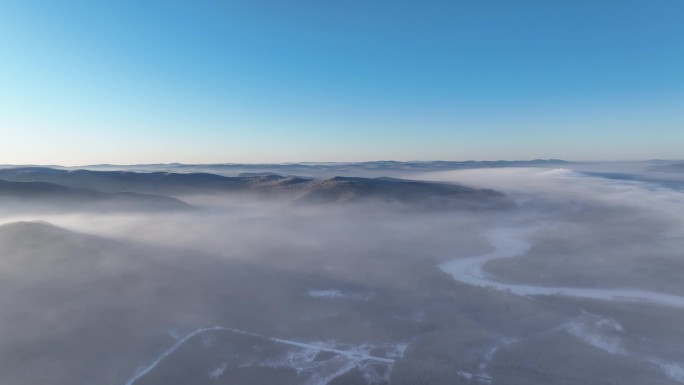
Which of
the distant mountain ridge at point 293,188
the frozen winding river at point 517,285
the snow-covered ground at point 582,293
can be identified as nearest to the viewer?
the snow-covered ground at point 582,293

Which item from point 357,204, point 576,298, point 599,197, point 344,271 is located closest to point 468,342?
point 576,298

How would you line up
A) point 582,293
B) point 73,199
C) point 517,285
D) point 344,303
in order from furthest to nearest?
point 73,199 → point 517,285 → point 582,293 → point 344,303

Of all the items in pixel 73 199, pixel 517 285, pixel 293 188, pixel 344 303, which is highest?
pixel 293 188

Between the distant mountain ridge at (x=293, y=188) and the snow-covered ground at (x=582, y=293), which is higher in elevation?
the distant mountain ridge at (x=293, y=188)

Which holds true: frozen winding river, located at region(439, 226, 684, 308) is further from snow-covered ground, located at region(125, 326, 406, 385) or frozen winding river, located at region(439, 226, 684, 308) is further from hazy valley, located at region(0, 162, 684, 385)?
snow-covered ground, located at region(125, 326, 406, 385)

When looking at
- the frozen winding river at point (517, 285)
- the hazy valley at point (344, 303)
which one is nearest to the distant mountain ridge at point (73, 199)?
the hazy valley at point (344, 303)

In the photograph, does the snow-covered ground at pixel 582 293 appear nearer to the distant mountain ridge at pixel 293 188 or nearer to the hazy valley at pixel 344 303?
the hazy valley at pixel 344 303

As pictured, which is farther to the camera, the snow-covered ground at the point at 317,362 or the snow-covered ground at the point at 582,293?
the snow-covered ground at the point at 582,293

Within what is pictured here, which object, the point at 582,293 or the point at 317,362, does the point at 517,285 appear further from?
the point at 317,362

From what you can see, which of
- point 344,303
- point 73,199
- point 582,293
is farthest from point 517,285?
point 73,199

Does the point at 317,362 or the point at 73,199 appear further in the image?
the point at 73,199

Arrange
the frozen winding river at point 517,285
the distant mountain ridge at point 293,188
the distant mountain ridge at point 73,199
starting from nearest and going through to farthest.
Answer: the frozen winding river at point 517,285, the distant mountain ridge at point 73,199, the distant mountain ridge at point 293,188
